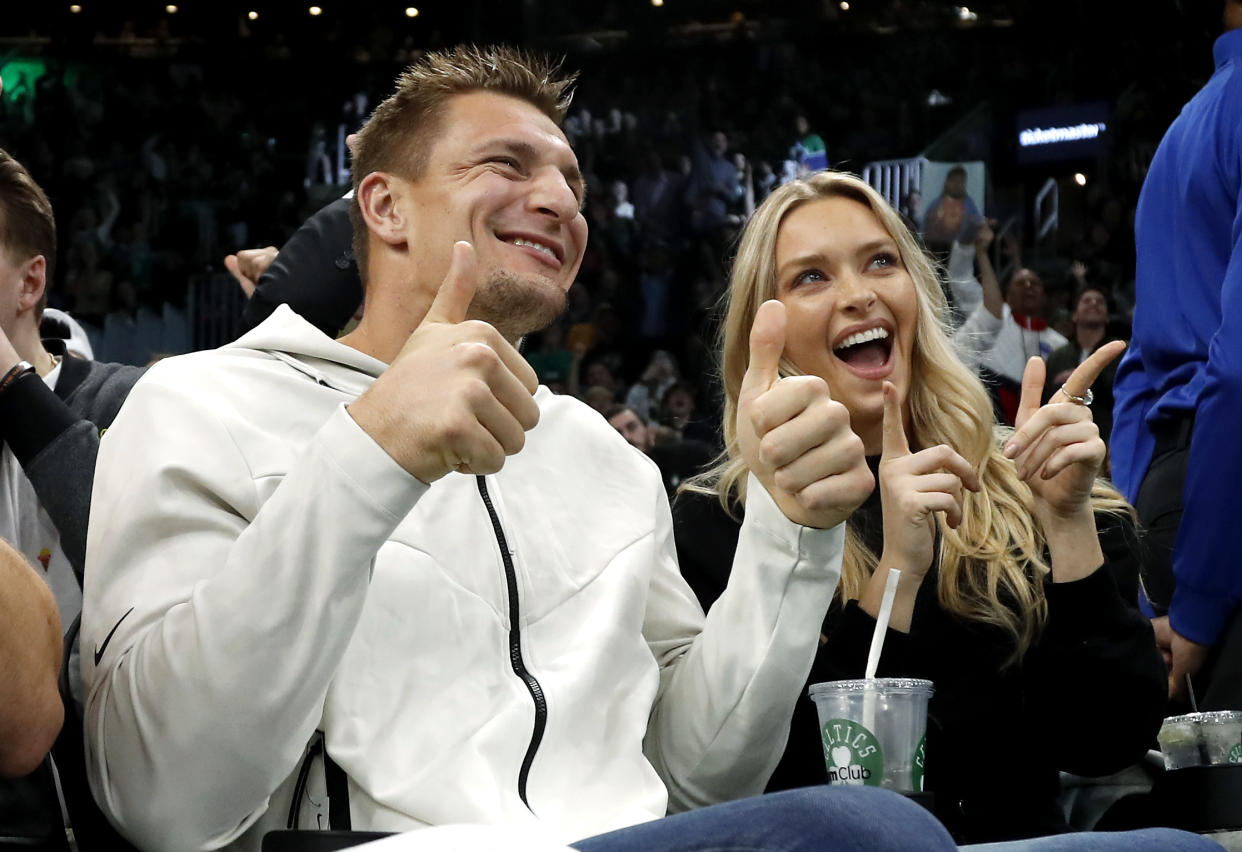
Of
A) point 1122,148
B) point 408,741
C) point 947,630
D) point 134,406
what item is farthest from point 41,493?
point 1122,148

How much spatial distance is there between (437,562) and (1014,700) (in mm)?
789

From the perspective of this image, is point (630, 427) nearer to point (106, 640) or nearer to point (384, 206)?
point (384, 206)

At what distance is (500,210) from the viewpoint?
179 cm

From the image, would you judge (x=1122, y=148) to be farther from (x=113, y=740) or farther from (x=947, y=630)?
(x=113, y=740)

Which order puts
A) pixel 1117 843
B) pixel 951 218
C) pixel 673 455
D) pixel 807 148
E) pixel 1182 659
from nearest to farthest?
1. pixel 1117 843
2. pixel 1182 659
3. pixel 673 455
4. pixel 951 218
5. pixel 807 148

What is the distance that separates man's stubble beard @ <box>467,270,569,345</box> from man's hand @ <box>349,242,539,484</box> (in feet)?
1.66

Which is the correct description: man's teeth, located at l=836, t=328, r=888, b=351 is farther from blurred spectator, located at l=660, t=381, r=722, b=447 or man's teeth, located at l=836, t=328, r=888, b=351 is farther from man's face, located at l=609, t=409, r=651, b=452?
blurred spectator, located at l=660, t=381, r=722, b=447

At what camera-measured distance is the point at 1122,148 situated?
9.43 metres

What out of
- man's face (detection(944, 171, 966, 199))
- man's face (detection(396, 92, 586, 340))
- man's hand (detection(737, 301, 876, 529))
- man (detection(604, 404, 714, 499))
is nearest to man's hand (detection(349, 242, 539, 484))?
man's hand (detection(737, 301, 876, 529))

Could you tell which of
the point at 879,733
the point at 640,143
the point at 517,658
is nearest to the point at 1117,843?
the point at 879,733

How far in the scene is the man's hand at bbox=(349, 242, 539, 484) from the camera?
1.19 m

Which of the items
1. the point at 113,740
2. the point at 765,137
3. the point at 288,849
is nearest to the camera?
the point at 288,849

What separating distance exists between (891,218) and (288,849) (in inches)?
54.3

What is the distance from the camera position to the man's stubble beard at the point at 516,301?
176cm
